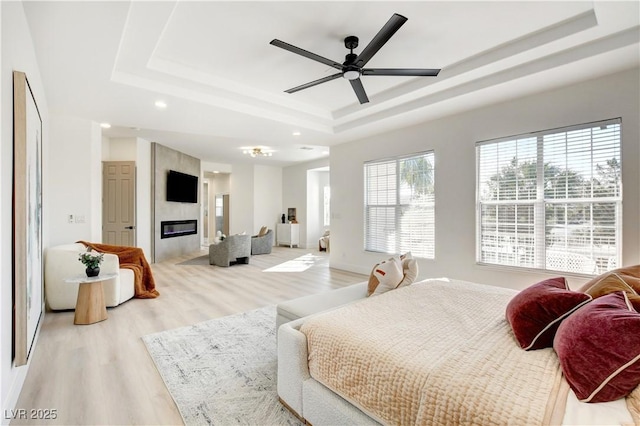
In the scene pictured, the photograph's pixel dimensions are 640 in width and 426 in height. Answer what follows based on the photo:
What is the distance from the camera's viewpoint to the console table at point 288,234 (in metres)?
10.0

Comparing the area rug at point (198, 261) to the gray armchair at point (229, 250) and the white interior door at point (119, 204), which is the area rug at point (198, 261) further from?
the white interior door at point (119, 204)

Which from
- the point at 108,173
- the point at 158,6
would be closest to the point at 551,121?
the point at 158,6

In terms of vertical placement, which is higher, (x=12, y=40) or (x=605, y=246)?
(x=12, y=40)

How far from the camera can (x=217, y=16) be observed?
249cm

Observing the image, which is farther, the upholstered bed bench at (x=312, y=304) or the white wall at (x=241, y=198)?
the white wall at (x=241, y=198)

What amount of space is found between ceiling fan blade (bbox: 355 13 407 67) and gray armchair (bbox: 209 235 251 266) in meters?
4.84

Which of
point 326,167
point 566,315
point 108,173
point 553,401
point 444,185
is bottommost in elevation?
point 553,401

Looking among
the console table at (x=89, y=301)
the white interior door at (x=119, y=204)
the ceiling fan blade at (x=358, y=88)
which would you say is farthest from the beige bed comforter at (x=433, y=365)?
the white interior door at (x=119, y=204)

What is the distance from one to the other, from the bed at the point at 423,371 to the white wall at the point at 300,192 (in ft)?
26.0

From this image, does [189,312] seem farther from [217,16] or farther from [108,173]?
[108,173]

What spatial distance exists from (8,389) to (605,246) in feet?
16.7

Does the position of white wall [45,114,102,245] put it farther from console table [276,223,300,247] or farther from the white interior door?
console table [276,223,300,247]

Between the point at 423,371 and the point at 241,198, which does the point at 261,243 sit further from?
the point at 423,371

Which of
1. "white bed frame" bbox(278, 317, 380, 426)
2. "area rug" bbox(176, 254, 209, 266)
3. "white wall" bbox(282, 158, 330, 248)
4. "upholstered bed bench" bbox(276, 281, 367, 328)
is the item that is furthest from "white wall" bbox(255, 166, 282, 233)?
"white bed frame" bbox(278, 317, 380, 426)
